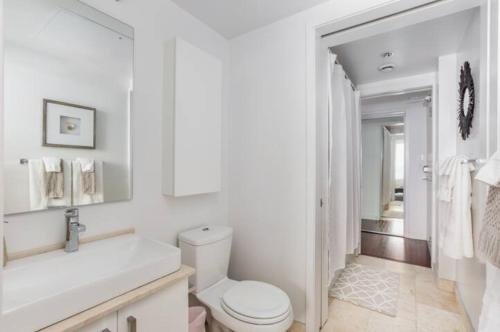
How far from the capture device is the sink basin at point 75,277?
0.74m

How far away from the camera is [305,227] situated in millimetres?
1728

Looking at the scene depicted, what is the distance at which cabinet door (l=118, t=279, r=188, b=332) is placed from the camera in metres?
0.95

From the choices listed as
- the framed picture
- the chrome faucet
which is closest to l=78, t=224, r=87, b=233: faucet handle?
the chrome faucet

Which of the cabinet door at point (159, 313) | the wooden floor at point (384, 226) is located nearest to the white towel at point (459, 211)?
the cabinet door at point (159, 313)

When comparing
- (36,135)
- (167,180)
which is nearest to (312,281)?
(167,180)

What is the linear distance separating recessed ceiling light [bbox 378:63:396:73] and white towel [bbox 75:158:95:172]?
109 inches

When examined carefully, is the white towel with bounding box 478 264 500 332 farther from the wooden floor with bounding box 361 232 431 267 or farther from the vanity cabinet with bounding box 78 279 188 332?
the wooden floor with bounding box 361 232 431 267

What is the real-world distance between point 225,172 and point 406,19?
161 cm

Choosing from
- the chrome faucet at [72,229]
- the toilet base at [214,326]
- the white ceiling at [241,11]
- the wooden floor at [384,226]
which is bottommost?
the wooden floor at [384,226]

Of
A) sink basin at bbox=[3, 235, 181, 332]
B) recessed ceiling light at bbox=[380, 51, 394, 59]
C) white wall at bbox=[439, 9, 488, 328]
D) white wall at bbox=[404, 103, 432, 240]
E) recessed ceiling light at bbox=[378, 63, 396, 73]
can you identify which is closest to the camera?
sink basin at bbox=[3, 235, 181, 332]

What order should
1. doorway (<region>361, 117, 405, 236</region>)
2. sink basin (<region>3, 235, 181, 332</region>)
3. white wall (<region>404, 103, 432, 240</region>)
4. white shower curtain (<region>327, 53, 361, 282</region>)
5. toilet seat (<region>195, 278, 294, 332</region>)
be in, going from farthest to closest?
doorway (<region>361, 117, 405, 236</region>), white wall (<region>404, 103, 432, 240</region>), white shower curtain (<region>327, 53, 361, 282</region>), toilet seat (<region>195, 278, 294, 332</region>), sink basin (<region>3, 235, 181, 332</region>)

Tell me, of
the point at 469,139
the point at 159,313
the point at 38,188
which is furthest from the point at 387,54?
the point at 38,188

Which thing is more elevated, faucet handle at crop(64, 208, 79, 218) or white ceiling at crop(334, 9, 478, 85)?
white ceiling at crop(334, 9, 478, 85)

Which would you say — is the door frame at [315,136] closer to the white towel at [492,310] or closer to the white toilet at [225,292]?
the white toilet at [225,292]
